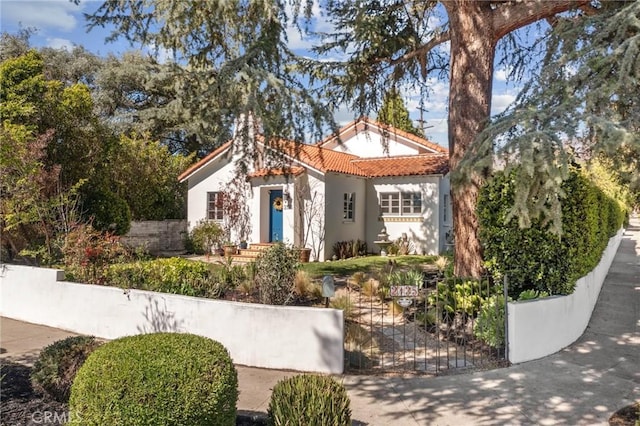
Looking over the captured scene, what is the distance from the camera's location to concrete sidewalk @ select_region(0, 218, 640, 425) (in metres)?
5.21

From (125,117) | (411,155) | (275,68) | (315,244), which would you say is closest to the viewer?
(275,68)

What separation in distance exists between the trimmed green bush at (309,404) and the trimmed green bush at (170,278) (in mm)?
4656

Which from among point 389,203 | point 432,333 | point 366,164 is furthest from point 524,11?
point 366,164

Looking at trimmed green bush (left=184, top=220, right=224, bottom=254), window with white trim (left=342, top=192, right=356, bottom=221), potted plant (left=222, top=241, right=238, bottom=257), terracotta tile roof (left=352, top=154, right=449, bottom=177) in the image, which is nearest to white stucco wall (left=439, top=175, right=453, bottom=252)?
terracotta tile roof (left=352, top=154, right=449, bottom=177)

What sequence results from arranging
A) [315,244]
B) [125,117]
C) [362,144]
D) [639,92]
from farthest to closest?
[125,117] → [362,144] → [315,244] → [639,92]

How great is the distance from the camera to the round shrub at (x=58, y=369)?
498 centimetres

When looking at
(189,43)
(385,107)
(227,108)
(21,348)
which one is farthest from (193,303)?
(385,107)

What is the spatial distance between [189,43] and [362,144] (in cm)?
1575

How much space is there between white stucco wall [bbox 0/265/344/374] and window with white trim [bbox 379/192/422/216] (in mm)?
14674

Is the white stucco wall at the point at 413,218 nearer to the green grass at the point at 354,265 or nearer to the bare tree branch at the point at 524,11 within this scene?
the green grass at the point at 354,265

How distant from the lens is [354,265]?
55.1ft

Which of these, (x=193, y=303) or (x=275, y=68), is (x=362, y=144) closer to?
(x=275, y=68)

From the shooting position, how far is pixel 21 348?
7957mm

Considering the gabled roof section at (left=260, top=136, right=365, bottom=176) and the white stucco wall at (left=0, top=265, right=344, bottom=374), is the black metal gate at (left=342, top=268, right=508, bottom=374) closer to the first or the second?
the white stucco wall at (left=0, top=265, right=344, bottom=374)
